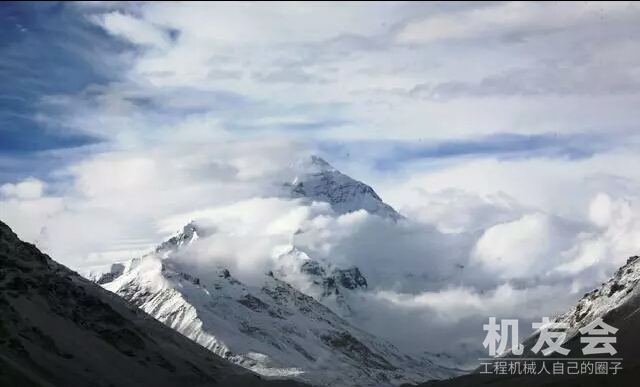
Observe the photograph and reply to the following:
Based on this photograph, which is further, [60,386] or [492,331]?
[60,386]

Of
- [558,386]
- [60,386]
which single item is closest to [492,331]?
[558,386]

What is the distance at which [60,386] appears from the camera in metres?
200

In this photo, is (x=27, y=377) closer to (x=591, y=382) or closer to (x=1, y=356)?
(x=1, y=356)

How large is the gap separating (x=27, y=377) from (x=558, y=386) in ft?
380

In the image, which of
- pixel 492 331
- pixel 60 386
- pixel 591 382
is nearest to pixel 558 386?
A: pixel 591 382

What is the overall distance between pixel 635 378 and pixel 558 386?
57.9ft

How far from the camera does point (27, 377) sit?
7357 inches

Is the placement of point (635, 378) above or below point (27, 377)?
above

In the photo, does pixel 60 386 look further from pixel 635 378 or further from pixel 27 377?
pixel 635 378

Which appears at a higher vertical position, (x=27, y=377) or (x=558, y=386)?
(x=558, y=386)

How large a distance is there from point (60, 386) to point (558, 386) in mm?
112123

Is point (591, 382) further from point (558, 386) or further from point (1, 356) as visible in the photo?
point (1, 356)

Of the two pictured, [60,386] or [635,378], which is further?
[60,386]

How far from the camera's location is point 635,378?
184375mm
